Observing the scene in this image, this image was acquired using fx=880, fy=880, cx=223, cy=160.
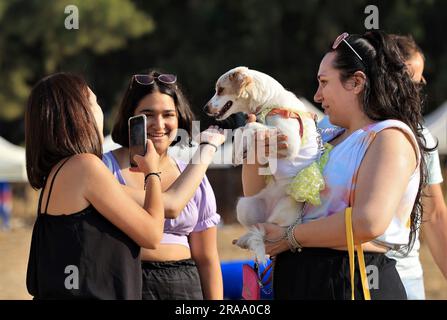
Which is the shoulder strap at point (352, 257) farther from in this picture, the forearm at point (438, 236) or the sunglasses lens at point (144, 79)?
the sunglasses lens at point (144, 79)

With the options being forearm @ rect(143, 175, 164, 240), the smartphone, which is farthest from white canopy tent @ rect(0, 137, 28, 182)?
forearm @ rect(143, 175, 164, 240)

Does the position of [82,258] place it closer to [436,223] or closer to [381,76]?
[381,76]

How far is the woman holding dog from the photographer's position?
304 cm

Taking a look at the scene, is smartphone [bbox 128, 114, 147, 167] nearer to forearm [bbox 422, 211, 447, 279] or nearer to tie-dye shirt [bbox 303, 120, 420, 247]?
tie-dye shirt [bbox 303, 120, 420, 247]

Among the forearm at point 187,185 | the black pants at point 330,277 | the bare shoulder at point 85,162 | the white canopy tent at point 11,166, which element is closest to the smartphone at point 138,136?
the forearm at point 187,185

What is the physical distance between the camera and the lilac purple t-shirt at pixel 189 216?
162 inches

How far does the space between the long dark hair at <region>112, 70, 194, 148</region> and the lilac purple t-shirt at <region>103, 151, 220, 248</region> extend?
13 cm

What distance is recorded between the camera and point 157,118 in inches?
171

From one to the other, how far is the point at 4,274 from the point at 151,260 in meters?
11.1

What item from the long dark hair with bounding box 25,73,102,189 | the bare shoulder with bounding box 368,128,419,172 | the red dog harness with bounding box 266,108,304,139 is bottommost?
the bare shoulder with bounding box 368,128,419,172

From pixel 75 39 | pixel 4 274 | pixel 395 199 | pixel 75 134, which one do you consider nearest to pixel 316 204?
pixel 395 199

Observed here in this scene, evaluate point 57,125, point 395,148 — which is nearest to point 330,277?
point 395,148

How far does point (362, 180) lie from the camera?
305cm

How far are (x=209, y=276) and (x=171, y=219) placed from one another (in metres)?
0.46
